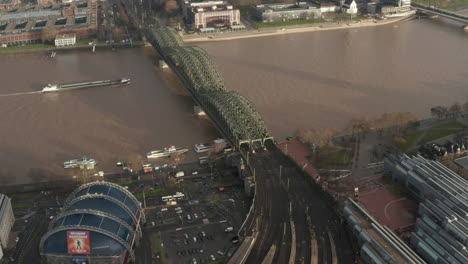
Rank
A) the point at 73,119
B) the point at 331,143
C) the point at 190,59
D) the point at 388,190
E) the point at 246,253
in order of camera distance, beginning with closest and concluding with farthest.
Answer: the point at 246,253
the point at 388,190
the point at 331,143
the point at 73,119
the point at 190,59

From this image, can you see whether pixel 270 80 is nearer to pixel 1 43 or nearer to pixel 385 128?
pixel 385 128

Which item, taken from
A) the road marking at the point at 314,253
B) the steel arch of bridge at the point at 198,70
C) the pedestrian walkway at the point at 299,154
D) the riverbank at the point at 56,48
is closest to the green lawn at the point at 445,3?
the riverbank at the point at 56,48

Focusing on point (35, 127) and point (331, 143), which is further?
point (35, 127)

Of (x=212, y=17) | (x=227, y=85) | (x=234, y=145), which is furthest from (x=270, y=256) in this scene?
(x=212, y=17)

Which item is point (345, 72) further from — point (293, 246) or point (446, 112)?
point (293, 246)

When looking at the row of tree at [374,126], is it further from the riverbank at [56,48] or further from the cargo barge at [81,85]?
the riverbank at [56,48]

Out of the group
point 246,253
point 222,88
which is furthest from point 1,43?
point 246,253
